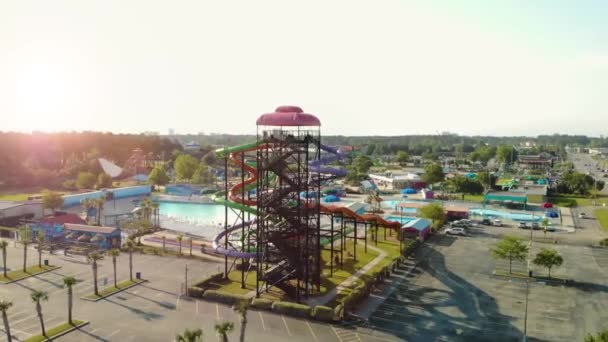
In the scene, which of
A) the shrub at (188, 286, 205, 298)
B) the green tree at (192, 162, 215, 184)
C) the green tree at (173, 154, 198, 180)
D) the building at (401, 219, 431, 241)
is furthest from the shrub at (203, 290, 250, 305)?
the green tree at (173, 154, 198, 180)

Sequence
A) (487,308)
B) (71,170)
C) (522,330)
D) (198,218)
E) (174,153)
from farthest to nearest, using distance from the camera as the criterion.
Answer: (174,153) < (71,170) < (198,218) < (487,308) < (522,330)

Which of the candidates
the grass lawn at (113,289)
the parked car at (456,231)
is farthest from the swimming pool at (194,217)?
the parked car at (456,231)

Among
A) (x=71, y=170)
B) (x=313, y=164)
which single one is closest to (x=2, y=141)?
(x=71, y=170)

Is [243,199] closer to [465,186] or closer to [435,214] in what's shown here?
[435,214]

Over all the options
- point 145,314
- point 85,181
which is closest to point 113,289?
point 145,314

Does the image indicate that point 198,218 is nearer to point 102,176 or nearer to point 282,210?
point 102,176

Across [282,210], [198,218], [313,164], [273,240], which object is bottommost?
[198,218]
